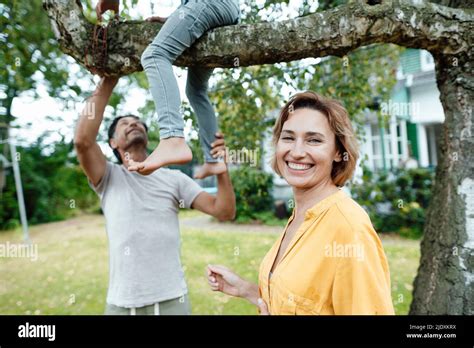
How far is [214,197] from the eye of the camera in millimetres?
2539

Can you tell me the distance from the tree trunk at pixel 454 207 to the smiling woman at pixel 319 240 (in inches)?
37.0

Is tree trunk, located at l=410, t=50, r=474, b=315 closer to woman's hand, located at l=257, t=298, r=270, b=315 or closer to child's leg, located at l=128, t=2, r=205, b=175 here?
woman's hand, located at l=257, t=298, r=270, b=315

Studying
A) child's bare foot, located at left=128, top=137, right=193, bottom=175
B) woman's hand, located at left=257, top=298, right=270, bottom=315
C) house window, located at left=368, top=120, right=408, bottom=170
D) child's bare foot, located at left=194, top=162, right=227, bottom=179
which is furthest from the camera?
house window, located at left=368, top=120, right=408, bottom=170

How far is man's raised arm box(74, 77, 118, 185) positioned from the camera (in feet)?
6.75

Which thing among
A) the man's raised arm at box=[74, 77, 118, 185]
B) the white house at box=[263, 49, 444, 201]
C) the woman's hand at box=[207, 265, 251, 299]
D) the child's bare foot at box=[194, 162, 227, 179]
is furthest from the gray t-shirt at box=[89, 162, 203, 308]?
the white house at box=[263, 49, 444, 201]

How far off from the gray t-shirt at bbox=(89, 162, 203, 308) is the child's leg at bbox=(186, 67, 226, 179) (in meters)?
0.44

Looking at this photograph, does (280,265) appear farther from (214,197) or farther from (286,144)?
(214,197)

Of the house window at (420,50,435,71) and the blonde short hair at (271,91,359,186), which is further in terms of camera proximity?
the house window at (420,50,435,71)

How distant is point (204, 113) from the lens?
2.10 meters

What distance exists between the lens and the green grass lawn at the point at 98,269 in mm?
4656

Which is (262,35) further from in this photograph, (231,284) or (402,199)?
(402,199)

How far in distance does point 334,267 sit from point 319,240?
4.1 inches

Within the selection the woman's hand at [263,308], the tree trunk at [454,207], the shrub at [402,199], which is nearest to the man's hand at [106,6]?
the woman's hand at [263,308]
